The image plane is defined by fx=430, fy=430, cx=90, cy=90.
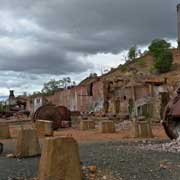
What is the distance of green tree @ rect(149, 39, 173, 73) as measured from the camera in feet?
212

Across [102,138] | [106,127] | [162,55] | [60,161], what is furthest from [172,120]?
[162,55]

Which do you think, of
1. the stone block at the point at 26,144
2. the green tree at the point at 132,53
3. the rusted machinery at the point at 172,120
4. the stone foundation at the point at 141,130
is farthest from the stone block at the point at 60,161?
the green tree at the point at 132,53

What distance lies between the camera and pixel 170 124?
51.9 ft

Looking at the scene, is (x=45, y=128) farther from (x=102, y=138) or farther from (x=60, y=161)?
(x=60, y=161)

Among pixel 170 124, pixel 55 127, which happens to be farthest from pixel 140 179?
pixel 55 127

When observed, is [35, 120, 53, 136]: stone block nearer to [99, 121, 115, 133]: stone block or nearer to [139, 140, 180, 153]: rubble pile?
[99, 121, 115, 133]: stone block

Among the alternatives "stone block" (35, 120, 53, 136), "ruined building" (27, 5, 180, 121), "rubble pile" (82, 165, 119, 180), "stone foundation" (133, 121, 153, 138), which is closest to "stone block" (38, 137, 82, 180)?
"rubble pile" (82, 165, 119, 180)

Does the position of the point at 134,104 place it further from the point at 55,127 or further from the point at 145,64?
the point at 145,64

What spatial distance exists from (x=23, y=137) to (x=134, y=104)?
23.3 metres

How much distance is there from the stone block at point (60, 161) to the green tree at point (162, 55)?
188ft

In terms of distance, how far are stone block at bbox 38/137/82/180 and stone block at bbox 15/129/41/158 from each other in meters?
4.87

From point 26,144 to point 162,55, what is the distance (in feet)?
179

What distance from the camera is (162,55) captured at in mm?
65688

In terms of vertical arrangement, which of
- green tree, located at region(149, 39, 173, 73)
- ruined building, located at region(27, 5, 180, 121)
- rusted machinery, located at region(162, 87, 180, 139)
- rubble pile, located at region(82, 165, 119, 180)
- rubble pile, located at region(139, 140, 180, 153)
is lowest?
rubble pile, located at region(82, 165, 119, 180)
